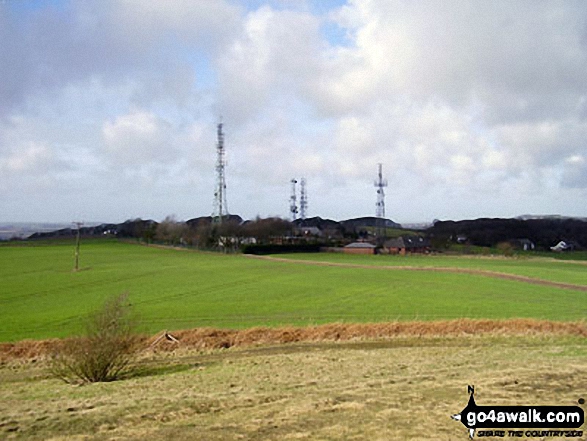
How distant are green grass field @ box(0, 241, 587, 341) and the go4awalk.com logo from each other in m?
22.8

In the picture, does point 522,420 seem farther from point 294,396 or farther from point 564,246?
point 564,246

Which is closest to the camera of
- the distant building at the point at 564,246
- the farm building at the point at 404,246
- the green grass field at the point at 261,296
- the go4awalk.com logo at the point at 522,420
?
the go4awalk.com logo at the point at 522,420

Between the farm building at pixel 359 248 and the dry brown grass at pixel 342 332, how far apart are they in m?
85.0

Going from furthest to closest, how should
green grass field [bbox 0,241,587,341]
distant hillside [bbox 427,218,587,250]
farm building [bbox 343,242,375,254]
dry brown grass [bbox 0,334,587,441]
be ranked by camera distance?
1. distant hillside [bbox 427,218,587,250]
2. farm building [bbox 343,242,375,254]
3. green grass field [bbox 0,241,587,341]
4. dry brown grass [bbox 0,334,587,441]

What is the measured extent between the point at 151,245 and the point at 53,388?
11787 cm

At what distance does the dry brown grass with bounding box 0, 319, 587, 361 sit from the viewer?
88.9 ft

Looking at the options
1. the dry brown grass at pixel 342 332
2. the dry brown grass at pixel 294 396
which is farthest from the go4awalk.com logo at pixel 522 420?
the dry brown grass at pixel 342 332

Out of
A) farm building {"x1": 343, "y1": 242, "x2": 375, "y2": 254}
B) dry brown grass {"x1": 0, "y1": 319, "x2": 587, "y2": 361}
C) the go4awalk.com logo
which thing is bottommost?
dry brown grass {"x1": 0, "y1": 319, "x2": 587, "y2": 361}

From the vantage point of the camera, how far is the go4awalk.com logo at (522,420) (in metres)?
9.22

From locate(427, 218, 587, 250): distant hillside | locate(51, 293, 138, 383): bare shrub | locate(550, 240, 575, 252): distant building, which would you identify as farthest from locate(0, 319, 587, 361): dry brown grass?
locate(550, 240, 575, 252): distant building

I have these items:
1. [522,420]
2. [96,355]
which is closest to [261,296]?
[96,355]

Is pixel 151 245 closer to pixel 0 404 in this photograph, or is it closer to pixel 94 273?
pixel 94 273

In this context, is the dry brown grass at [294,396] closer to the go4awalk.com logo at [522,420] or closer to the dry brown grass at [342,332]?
the go4awalk.com logo at [522,420]

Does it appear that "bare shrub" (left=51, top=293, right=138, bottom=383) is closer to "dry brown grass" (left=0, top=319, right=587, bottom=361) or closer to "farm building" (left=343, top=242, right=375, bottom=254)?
"dry brown grass" (left=0, top=319, right=587, bottom=361)
